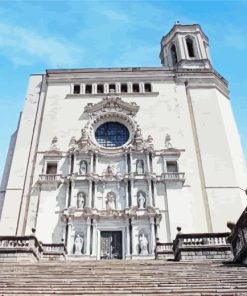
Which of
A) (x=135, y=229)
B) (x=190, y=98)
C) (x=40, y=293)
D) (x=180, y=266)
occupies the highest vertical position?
(x=190, y=98)

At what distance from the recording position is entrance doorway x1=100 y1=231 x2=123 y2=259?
66.9 feet

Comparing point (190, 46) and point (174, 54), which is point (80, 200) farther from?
point (190, 46)

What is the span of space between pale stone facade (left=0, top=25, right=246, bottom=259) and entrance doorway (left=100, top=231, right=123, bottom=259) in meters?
0.06

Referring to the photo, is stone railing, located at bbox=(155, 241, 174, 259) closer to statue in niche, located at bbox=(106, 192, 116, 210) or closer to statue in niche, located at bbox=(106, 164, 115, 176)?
statue in niche, located at bbox=(106, 192, 116, 210)

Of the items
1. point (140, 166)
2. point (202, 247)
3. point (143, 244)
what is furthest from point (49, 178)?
point (202, 247)

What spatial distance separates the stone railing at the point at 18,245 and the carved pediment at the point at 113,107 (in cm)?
1400

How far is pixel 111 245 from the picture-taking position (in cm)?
2092

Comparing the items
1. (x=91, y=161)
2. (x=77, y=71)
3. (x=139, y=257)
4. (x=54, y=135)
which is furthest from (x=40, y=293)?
(x=77, y=71)

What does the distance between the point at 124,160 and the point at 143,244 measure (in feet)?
20.9

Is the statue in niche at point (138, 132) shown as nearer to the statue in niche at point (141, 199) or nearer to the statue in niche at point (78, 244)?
the statue in niche at point (141, 199)

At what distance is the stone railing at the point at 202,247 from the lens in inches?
534

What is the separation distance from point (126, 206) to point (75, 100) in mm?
10554

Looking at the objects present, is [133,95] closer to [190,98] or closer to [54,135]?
[190,98]

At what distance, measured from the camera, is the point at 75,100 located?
1099 inches
